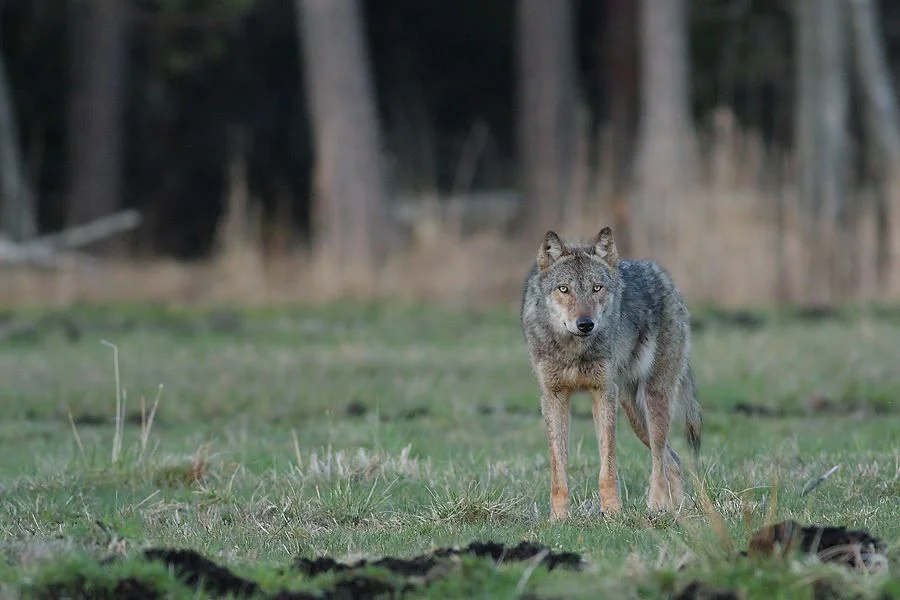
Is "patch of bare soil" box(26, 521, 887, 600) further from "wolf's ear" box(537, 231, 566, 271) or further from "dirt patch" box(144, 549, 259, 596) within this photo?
"wolf's ear" box(537, 231, 566, 271)

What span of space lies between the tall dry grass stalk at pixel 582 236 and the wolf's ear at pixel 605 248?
11.2 meters

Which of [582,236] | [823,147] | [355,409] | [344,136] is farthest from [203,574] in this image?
[823,147]

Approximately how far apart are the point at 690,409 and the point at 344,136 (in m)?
14.6

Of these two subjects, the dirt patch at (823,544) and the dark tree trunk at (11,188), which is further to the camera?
the dark tree trunk at (11,188)

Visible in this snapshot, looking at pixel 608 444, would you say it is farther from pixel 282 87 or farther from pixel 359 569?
pixel 282 87

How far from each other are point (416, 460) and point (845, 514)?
278 centimetres

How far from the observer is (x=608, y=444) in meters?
7.91

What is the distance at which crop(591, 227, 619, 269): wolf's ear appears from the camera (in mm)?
8273

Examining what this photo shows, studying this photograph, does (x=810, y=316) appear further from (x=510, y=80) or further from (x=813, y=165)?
(x=510, y=80)

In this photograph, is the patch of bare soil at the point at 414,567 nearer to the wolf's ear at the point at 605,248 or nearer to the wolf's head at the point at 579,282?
the wolf's head at the point at 579,282

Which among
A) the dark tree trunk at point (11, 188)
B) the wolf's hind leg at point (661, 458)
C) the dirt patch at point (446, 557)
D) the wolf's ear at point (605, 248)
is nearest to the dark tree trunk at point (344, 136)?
the dark tree trunk at point (11, 188)

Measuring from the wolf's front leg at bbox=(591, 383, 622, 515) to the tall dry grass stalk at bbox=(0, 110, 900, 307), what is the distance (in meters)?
11.4

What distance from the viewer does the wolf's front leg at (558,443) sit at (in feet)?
25.2

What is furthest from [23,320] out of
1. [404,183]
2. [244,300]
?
[404,183]
